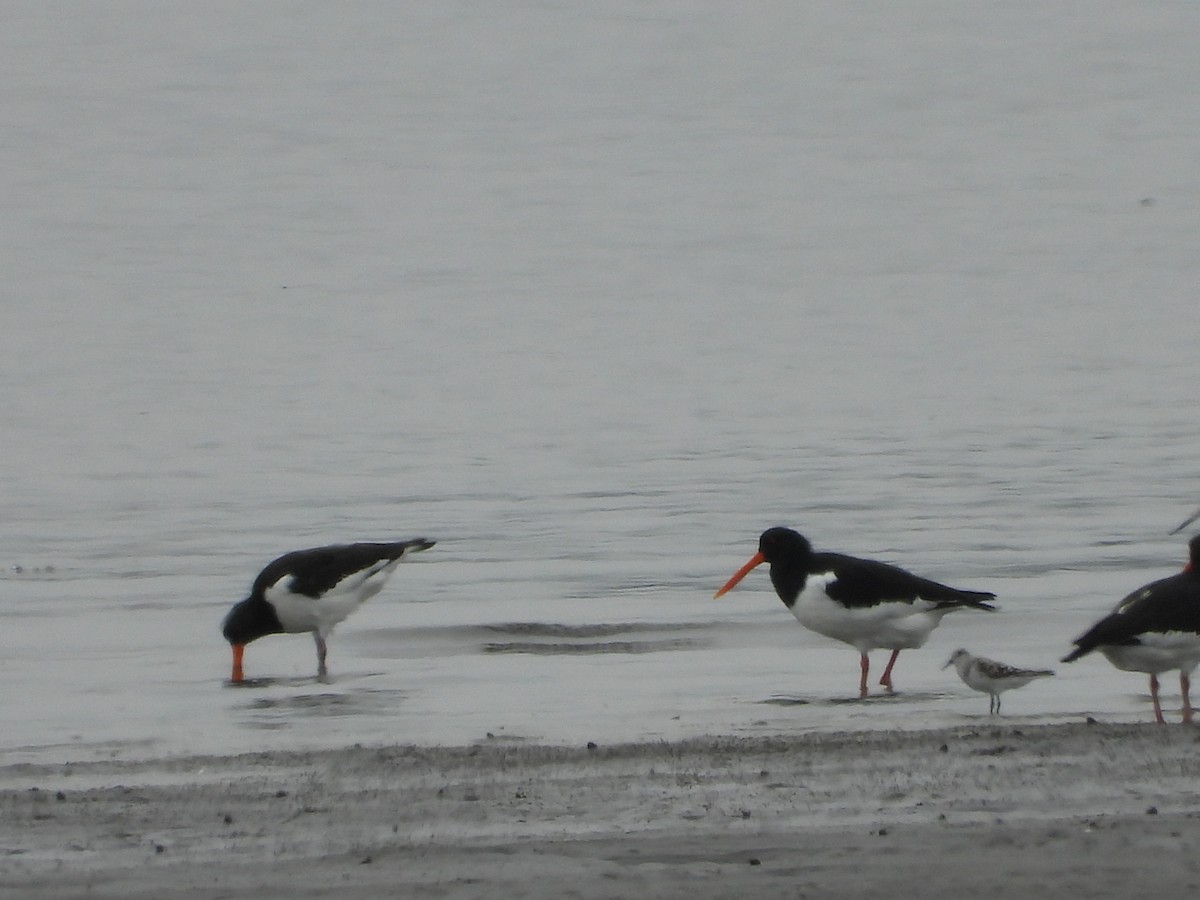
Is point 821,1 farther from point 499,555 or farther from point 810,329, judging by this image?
point 499,555

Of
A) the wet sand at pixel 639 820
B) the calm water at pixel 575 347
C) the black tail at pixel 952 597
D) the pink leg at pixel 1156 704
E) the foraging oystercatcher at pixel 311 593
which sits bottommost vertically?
the wet sand at pixel 639 820

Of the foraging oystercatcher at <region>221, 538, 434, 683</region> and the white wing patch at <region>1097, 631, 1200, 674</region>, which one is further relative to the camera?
the foraging oystercatcher at <region>221, 538, 434, 683</region>

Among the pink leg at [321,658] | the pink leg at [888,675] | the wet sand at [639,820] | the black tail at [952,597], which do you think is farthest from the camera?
the pink leg at [321,658]

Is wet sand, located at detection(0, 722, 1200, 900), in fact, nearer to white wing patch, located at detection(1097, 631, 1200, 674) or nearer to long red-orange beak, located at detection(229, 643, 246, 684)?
white wing patch, located at detection(1097, 631, 1200, 674)

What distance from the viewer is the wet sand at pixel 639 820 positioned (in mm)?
5266

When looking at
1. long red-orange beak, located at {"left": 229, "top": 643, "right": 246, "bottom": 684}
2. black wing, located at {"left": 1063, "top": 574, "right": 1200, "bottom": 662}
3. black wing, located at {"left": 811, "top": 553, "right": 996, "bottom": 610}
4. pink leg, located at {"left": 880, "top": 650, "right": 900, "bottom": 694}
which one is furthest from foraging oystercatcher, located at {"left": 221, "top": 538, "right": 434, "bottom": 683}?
black wing, located at {"left": 1063, "top": 574, "right": 1200, "bottom": 662}

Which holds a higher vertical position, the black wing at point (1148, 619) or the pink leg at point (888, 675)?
the black wing at point (1148, 619)

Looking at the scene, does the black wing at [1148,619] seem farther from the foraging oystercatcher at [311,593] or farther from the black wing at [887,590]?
the foraging oystercatcher at [311,593]

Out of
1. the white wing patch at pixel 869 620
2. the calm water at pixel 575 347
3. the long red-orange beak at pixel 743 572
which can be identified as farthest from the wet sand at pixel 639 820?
the long red-orange beak at pixel 743 572

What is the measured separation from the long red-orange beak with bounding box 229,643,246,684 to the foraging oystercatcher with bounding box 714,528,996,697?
254 centimetres

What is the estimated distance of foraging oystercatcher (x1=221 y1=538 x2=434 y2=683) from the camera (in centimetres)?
1009

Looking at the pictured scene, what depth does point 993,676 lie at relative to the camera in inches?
314

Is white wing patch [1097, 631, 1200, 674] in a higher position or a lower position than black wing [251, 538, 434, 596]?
lower

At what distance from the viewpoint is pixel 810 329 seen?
27.2 meters
